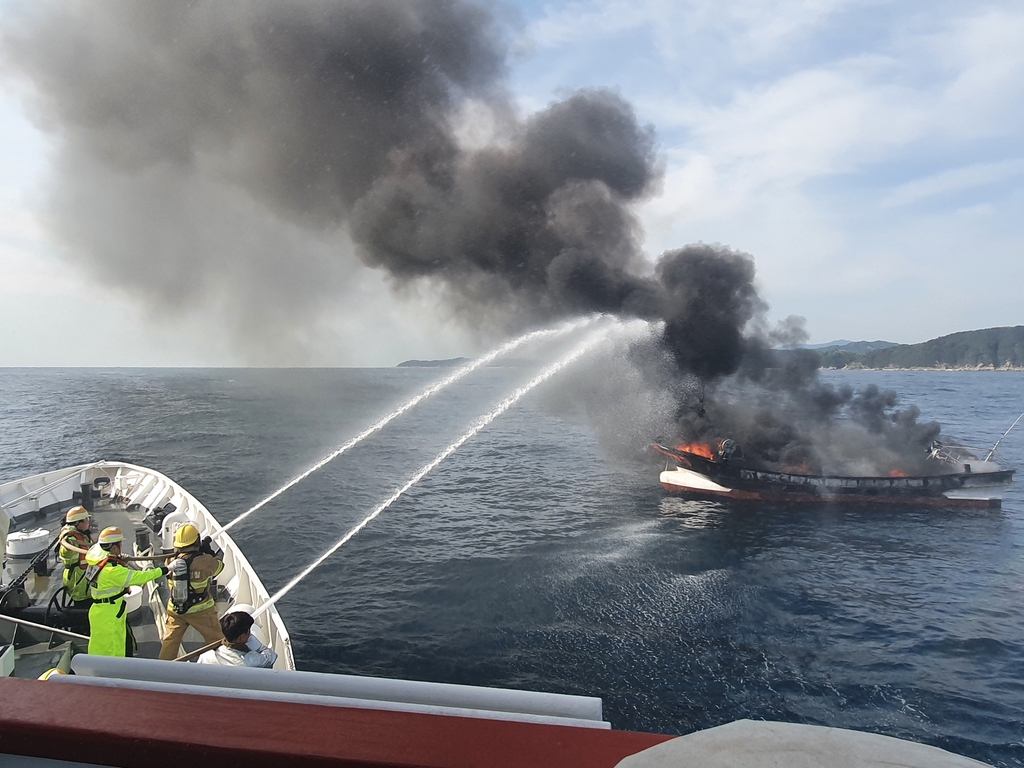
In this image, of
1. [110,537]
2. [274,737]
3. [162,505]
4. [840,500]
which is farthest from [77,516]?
[840,500]

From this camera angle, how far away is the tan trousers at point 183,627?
31.7 feet

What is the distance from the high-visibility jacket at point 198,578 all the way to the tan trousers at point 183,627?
0.10 meters

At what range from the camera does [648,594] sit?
20609mm

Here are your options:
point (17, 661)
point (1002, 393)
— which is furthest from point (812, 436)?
point (1002, 393)

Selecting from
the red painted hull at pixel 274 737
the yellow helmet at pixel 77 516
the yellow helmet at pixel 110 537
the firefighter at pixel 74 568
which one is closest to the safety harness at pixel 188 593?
the yellow helmet at pixel 110 537

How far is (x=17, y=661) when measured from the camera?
32.5ft

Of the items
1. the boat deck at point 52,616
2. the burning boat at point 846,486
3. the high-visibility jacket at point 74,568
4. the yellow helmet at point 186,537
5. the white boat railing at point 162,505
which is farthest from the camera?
the burning boat at point 846,486

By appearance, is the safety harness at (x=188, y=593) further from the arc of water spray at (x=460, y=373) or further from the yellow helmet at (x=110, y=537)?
the arc of water spray at (x=460, y=373)

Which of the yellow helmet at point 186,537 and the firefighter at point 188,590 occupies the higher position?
the yellow helmet at point 186,537

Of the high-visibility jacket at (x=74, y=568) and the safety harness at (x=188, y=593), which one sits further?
the high-visibility jacket at (x=74, y=568)

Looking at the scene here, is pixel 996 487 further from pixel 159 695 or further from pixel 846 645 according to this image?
pixel 159 695

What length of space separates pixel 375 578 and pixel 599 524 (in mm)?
12627

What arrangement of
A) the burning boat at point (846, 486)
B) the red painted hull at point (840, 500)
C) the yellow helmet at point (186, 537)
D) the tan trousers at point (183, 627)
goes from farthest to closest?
1. the red painted hull at point (840, 500)
2. the burning boat at point (846, 486)
3. the yellow helmet at point (186, 537)
4. the tan trousers at point (183, 627)

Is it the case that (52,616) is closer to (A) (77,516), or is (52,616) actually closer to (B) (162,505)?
(A) (77,516)
